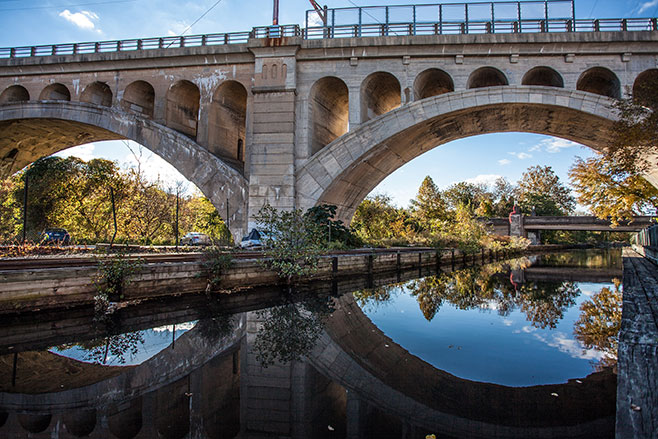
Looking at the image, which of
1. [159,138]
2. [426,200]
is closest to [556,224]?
[426,200]

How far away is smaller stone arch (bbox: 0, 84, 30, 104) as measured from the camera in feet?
67.3

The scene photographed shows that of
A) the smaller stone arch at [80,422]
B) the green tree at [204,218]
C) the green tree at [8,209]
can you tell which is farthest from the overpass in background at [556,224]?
the smaller stone arch at [80,422]

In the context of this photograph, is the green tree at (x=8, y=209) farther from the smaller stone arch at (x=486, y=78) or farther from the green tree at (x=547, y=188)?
the green tree at (x=547, y=188)

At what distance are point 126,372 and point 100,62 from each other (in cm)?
1964

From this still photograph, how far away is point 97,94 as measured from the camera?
67.5 ft

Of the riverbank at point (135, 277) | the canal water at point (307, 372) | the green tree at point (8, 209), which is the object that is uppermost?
the green tree at point (8, 209)

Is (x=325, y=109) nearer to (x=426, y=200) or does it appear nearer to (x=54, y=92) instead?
(x=54, y=92)

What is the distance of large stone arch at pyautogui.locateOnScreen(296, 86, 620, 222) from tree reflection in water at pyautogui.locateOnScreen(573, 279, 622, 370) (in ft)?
31.5

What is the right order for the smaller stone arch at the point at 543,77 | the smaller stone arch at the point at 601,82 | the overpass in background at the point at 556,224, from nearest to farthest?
the smaller stone arch at the point at 601,82 → the smaller stone arch at the point at 543,77 → the overpass in background at the point at 556,224

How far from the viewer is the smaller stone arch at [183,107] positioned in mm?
19359

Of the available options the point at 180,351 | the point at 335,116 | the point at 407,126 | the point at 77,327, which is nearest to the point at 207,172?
the point at 335,116

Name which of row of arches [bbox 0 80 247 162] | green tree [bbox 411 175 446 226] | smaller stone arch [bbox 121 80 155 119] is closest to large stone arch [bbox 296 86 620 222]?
row of arches [bbox 0 80 247 162]

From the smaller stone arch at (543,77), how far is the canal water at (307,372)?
497 inches

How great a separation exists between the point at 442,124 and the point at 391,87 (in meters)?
3.30
